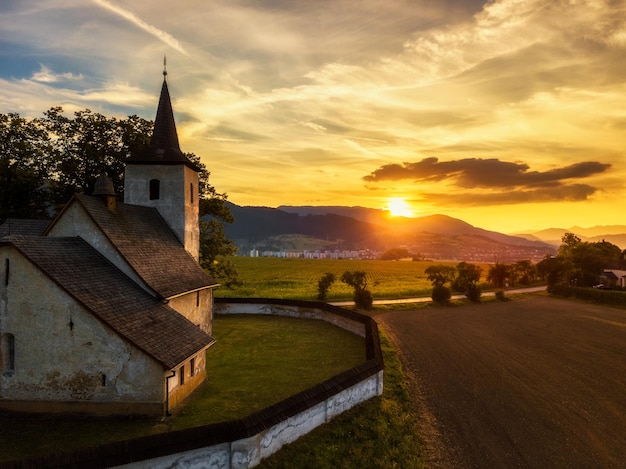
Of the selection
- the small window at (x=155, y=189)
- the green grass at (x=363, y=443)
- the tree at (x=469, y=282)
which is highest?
the small window at (x=155, y=189)

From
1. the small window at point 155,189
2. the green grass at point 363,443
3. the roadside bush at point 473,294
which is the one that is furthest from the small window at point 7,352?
the roadside bush at point 473,294

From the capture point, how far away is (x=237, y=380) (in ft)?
62.8

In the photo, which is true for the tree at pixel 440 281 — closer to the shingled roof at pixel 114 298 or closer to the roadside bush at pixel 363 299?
the roadside bush at pixel 363 299

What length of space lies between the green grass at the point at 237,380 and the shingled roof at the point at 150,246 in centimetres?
478

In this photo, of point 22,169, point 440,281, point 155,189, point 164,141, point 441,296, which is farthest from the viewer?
point 440,281

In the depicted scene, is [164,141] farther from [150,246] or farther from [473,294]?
[473,294]

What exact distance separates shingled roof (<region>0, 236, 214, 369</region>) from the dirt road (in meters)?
10.1

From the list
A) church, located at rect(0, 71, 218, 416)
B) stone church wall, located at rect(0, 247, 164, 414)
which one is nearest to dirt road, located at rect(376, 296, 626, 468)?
church, located at rect(0, 71, 218, 416)

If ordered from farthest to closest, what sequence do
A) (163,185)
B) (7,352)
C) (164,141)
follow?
1. (164,141)
2. (163,185)
3. (7,352)

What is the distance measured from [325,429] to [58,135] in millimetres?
32203

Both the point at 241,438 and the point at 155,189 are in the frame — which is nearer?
the point at 241,438

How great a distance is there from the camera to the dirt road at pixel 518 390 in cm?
1318

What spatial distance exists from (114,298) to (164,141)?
13.5m

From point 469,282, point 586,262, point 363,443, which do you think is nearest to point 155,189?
point 363,443
